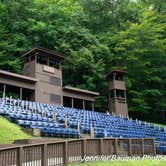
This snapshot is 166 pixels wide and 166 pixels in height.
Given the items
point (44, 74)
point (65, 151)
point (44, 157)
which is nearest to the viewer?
point (44, 157)

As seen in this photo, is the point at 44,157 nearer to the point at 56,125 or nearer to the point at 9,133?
the point at 9,133

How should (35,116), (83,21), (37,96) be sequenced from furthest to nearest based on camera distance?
(83,21)
(37,96)
(35,116)

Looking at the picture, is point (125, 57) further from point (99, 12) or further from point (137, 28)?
point (99, 12)

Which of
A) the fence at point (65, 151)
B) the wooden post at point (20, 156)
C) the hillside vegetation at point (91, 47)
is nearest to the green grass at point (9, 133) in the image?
the fence at point (65, 151)

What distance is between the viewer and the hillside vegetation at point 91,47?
35281 mm

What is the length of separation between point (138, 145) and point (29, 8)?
29.0 metres

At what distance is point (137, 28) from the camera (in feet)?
125

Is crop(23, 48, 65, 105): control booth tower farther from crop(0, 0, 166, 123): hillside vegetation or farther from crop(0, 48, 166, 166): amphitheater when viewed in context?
crop(0, 0, 166, 123): hillside vegetation

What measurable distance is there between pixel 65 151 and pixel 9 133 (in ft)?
14.5

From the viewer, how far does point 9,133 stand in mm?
13617

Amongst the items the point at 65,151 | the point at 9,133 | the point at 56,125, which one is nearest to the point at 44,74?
the point at 56,125

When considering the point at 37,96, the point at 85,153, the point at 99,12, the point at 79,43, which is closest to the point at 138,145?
the point at 85,153

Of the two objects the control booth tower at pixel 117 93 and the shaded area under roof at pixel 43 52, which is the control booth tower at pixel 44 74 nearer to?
the shaded area under roof at pixel 43 52

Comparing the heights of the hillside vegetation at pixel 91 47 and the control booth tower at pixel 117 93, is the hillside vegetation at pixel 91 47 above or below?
above
